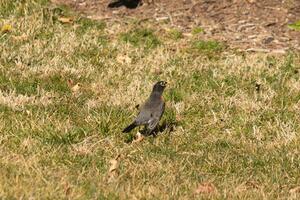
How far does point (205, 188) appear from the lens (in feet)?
19.4

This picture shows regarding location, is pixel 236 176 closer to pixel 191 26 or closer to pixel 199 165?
pixel 199 165

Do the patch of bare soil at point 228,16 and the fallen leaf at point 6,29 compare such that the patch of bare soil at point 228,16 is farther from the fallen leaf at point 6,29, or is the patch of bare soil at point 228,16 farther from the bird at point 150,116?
the bird at point 150,116

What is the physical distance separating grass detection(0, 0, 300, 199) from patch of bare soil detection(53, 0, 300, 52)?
16.4 inches

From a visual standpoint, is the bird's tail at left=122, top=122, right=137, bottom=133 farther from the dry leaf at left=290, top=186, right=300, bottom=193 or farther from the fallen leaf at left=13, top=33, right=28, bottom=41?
the fallen leaf at left=13, top=33, right=28, bottom=41

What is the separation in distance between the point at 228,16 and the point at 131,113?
4.23 metres

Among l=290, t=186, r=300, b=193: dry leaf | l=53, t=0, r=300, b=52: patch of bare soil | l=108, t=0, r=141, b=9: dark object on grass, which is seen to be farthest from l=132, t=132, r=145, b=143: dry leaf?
l=108, t=0, r=141, b=9: dark object on grass

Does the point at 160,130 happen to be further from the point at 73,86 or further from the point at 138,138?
the point at 73,86

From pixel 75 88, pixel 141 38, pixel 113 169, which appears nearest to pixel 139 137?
pixel 113 169

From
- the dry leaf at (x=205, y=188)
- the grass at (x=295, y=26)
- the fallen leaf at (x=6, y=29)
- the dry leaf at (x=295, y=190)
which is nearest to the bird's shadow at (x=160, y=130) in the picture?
the dry leaf at (x=205, y=188)

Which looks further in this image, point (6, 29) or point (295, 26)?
point (295, 26)

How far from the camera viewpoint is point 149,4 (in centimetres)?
1183

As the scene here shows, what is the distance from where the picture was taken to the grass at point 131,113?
5926mm

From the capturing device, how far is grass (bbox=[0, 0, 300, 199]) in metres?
5.93

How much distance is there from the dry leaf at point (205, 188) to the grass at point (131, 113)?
0.15ft
